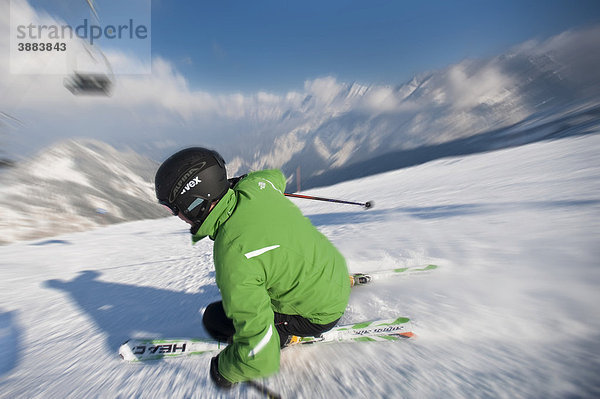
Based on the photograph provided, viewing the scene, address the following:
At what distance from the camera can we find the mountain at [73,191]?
81.0 ft

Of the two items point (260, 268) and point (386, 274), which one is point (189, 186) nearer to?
point (260, 268)

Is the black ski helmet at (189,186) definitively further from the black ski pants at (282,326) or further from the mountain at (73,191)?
the mountain at (73,191)

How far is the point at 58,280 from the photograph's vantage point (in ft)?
15.1

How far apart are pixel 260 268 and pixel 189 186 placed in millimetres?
650

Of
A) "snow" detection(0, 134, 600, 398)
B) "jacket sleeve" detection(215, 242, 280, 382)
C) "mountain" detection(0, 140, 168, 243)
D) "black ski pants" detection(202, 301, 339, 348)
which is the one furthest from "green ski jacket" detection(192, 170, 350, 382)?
"mountain" detection(0, 140, 168, 243)

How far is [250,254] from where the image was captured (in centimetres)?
138

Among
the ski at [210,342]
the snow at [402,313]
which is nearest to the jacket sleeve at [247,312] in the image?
the snow at [402,313]

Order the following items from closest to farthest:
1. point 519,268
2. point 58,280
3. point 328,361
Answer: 1. point 328,361
2. point 519,268
3. point 58,280

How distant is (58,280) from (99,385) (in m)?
3.83

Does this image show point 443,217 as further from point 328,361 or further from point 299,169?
point 328,361

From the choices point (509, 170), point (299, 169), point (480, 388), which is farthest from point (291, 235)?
point (509, 170)

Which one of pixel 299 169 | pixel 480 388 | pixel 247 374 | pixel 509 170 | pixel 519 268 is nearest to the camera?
pixel 247 374

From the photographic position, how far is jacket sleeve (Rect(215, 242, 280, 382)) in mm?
1342

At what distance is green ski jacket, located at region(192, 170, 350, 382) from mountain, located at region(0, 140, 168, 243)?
21013 mm
